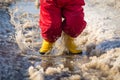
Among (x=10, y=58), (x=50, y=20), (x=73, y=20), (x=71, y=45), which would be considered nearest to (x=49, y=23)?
(x=50, y=20)

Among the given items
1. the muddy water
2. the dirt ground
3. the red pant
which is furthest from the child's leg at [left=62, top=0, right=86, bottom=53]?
the muddy water

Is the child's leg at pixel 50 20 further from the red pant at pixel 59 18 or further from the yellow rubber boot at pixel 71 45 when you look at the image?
the yellow rubber boot at pixel 71 45

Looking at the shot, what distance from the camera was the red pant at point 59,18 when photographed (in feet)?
13.3

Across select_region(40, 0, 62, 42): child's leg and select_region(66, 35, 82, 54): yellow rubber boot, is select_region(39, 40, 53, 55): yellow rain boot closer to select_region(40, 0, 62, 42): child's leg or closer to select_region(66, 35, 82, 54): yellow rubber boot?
select_region(40, 0, 62, 42): child's leg

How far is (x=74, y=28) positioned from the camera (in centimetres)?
408

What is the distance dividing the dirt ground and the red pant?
0.74 feet

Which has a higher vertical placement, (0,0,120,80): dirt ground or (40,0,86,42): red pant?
(40,0,86,42): red pant

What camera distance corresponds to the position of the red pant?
4047 millimetres

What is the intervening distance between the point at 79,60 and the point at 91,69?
0.34m

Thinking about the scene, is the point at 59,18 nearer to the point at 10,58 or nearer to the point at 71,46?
the point at 71,46

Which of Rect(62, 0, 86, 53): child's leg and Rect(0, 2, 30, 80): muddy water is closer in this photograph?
Rect(0, 2, 30, 80): muddy water

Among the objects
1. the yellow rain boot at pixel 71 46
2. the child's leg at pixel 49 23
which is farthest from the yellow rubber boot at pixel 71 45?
the child's leg at pixel 49 23

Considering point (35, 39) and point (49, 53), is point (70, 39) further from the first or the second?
point (35, 39)

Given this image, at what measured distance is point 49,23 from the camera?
4055mm
